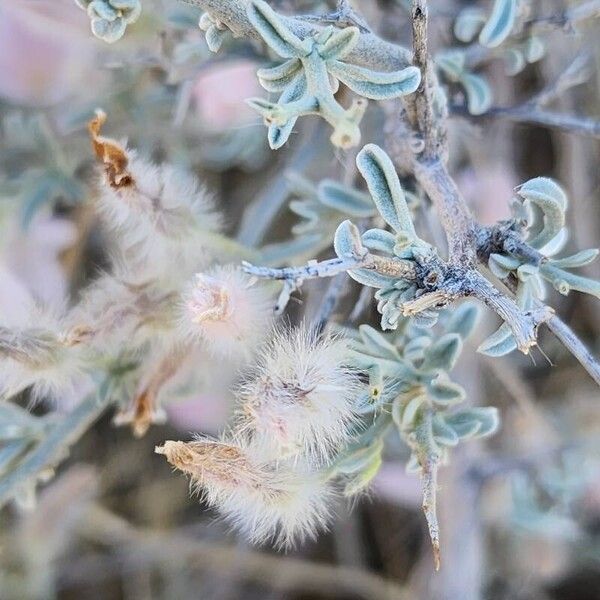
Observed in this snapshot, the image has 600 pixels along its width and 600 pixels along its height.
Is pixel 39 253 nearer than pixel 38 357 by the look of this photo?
No

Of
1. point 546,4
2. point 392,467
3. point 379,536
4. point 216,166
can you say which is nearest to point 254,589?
point 379,536

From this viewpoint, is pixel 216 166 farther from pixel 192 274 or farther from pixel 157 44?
pixel 192 274

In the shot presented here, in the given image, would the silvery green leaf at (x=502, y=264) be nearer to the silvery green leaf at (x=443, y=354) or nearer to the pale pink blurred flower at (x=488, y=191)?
the silvery green leaf at (x=443, y=354)

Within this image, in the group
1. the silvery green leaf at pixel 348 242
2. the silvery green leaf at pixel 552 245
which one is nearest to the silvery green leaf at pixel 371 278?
the silvery green leaf at pixel 348 242

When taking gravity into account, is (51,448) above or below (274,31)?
below

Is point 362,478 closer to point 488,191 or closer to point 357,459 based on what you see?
point 357,459

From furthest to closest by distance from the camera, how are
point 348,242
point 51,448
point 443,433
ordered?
point 51,448 < point 443,433 < point 348,242

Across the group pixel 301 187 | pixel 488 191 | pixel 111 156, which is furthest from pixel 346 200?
pixel 488 191
